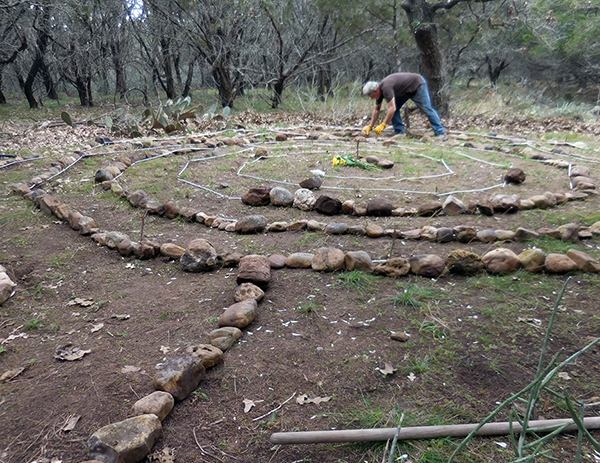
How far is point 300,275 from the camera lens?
302 cm

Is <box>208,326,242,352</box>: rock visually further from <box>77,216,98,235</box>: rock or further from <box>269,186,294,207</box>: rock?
<box>269,186,294,207</box>: rock

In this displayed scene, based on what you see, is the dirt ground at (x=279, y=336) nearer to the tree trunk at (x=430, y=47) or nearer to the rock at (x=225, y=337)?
the rock at (x=225, y=337)

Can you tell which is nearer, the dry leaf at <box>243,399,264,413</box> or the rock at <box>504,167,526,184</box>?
the dry leaf at <box>243,399,264,413</box>

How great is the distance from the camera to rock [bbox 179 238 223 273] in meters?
3.12

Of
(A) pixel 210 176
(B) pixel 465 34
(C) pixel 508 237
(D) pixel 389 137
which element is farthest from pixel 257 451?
(B) pixel 465 34

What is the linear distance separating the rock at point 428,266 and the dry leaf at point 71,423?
212 centimetres

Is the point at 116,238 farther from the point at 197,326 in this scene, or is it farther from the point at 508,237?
the point at 508,237

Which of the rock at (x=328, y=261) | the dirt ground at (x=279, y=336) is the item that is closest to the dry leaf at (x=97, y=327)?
the dirt ground at (x=279, y=336)

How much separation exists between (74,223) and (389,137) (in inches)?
231

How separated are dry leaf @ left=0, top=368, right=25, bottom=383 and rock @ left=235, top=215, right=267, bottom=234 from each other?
1943mm

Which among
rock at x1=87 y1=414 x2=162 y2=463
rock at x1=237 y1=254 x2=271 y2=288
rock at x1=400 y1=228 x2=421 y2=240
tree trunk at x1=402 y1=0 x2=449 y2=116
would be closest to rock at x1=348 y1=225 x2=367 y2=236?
rock at x1=400 y1=228 x2=421 y2=240

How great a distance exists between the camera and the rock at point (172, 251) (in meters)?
3.29

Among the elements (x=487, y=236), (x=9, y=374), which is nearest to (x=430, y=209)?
(x=487, y=236)

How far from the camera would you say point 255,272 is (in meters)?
2.85
